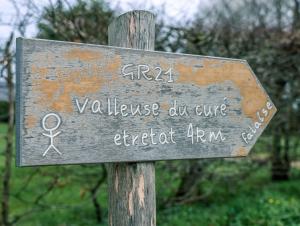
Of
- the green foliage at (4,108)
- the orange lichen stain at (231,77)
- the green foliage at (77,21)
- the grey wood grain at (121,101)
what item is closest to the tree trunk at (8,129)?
the green foliage at (77,21)

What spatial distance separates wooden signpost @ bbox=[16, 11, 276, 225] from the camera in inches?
68.0

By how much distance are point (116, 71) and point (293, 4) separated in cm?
679

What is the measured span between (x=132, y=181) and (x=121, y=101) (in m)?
0.37

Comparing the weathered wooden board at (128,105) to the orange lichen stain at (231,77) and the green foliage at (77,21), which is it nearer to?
the orange lichen stain at (231,77)

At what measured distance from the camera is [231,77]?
88.4 inches

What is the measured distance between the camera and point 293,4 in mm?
7973

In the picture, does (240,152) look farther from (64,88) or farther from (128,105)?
(64,88)

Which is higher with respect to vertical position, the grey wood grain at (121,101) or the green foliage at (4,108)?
the green foliage at (4,108)

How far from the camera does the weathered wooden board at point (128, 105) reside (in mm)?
1724

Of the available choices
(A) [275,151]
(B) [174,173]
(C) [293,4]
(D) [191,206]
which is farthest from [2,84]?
(C) [293,4]

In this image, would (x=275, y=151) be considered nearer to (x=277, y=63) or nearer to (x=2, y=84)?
(x=277, y=63)

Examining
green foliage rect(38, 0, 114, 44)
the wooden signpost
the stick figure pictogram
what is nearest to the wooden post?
the wooden signpost

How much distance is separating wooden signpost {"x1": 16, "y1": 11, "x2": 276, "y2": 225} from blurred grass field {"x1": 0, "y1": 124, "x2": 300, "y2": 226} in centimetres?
292

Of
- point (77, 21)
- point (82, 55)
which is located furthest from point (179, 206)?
A: point (82, 55)
